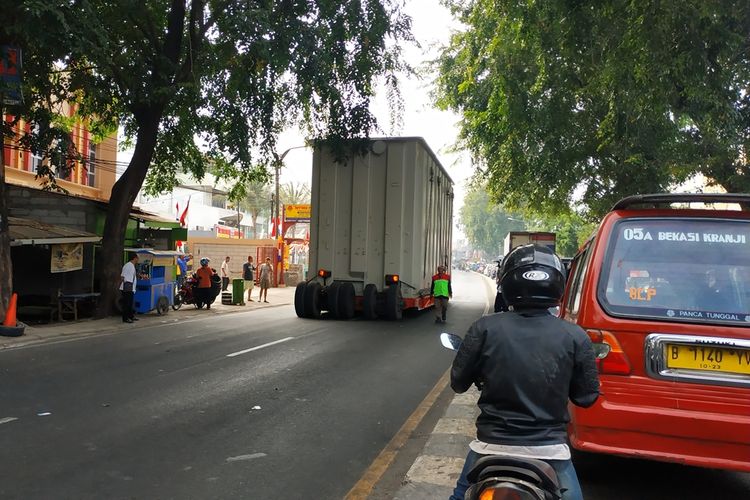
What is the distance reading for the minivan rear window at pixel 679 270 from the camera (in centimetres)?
370

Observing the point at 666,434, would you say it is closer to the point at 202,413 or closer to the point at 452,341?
the point at 452,341

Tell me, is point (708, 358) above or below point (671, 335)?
below

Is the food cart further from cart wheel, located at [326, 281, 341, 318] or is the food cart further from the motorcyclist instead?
the motorcyclist

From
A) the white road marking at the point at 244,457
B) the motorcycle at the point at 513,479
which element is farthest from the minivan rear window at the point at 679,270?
the white road marking at the point at 244,457

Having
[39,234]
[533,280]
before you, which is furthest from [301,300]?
[533,280]

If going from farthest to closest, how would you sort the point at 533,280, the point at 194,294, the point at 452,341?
the point at 194,294 → the point at 452,341 → the point at 533,280

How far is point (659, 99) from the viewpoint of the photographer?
8.14m

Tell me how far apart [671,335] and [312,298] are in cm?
1169

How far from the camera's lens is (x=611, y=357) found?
3.68 metres

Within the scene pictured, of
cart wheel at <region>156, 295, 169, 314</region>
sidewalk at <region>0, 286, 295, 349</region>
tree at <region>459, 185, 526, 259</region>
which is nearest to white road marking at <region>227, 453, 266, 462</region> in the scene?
sidewalk at <region>0, 286, 295, 349</region>

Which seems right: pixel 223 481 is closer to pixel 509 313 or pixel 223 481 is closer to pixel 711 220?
pixel 509 313

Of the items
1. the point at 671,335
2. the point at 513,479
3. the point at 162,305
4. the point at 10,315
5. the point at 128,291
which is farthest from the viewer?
the point at 162,305

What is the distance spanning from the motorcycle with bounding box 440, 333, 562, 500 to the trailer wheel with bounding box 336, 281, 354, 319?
1228 centimetres

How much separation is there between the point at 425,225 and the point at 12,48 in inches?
377
